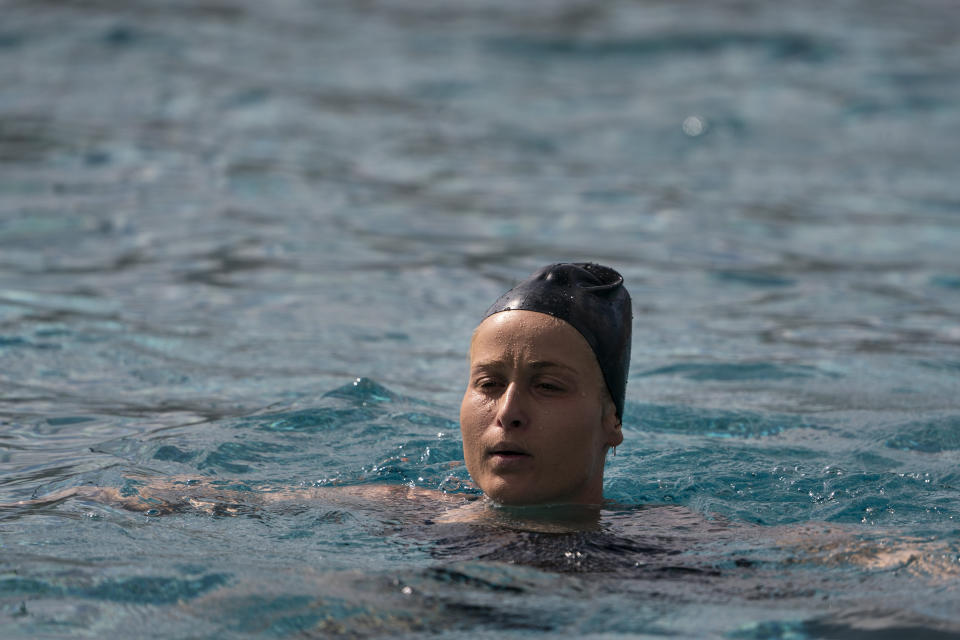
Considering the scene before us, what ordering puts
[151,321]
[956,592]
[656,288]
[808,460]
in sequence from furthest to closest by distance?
1. [656,288]
2. [151,321]
3. [808,460]
4. [956,592]

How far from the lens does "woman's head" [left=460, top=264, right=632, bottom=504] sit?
474 cm

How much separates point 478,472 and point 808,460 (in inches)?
93.3

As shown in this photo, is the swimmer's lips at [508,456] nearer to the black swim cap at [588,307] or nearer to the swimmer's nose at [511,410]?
the swimmer's nose at [511,410]

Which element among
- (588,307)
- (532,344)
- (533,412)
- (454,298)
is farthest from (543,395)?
(454,298)

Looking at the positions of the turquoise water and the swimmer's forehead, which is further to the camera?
the swimmer's forehead

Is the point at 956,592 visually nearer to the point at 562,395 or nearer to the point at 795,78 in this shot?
the point at 562,395

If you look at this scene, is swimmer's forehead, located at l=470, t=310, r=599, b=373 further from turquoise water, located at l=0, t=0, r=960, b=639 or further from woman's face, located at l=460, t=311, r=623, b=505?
turquoise water, located at l=0, t=0, r=960, b=639

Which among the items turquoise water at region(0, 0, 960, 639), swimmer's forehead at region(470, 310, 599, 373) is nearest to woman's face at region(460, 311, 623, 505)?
swimmer's forehead at region(470, 310, 599, 373)

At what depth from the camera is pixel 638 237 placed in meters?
12.4

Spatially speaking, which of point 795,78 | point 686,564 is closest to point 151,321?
point 686,564

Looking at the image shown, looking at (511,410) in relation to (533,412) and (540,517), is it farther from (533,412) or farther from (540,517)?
(540,517)

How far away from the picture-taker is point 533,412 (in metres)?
4.75

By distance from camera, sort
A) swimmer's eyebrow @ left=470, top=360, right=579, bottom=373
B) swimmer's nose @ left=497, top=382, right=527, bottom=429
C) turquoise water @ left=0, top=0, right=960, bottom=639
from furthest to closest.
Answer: swimmer's eyebrow @ left=470, top=360, right=579, bottom=373
swimmer's nose @ left=497, top=382, right=527, bottom=429
turquoise water @ left=0, top=0, right=960, bottom=639

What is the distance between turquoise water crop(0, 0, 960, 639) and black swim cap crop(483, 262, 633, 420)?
0.61 metres
